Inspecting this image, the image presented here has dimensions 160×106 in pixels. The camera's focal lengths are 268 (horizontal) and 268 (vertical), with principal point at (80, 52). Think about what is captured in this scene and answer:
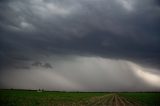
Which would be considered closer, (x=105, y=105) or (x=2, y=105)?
(x=2, y=105)

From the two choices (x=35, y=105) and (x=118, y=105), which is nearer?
(x=35, y=105)

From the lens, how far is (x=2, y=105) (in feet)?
99.8

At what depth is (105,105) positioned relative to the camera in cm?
3434

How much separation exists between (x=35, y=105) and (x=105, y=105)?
29.2 feet

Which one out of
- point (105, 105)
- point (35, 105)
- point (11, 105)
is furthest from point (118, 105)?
point (11, 105)

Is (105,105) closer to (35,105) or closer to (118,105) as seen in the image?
(118,105)

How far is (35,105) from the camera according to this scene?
105 feet

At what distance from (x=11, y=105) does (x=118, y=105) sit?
1351 cm

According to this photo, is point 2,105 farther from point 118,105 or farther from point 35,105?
point 118,105

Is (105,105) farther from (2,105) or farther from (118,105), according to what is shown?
(2,105)

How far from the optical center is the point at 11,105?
3127cm

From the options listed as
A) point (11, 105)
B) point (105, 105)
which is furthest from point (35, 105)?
point (105, 105)

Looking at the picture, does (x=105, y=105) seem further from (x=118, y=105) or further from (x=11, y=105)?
(x=11, y=105)

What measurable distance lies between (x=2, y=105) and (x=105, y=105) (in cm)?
1271
